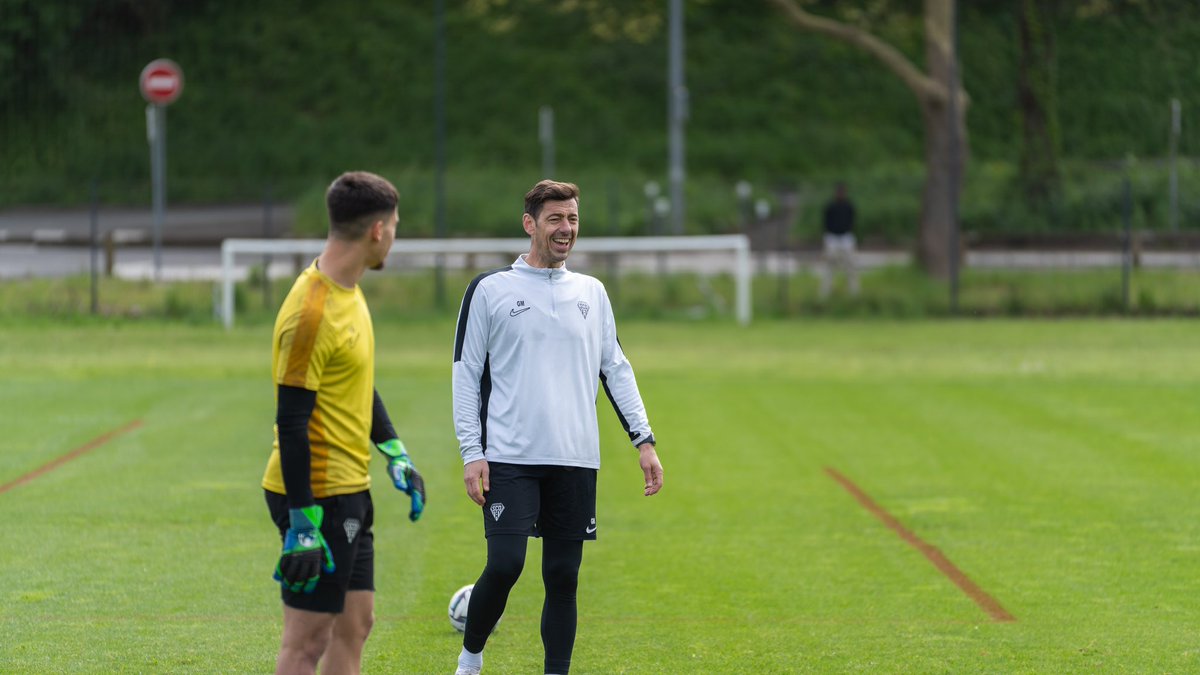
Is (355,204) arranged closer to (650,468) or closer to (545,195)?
(545,195)

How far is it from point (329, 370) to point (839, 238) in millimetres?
22462

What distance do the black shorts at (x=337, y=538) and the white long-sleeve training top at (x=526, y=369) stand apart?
848 mm

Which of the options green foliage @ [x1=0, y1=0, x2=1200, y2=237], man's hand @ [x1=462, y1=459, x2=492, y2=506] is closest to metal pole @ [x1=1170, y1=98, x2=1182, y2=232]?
green foliage @ [x1=0, y1=0, x2=1200, y2=237]

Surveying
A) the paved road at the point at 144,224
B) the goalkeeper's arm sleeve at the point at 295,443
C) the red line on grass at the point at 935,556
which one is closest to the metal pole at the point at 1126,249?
the paved road at the point at 144,224

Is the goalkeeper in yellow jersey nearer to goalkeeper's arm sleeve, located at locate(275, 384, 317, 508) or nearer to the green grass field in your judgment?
goalkeeper's arm sleeve, located at locate(275, 384, 317, 508)

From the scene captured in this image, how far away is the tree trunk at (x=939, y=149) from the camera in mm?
27594

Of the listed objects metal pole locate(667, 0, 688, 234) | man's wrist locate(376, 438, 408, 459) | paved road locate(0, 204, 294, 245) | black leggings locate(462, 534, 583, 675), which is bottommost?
black leggings locate(462, 534, 583, 675)

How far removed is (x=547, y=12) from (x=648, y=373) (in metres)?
34.8

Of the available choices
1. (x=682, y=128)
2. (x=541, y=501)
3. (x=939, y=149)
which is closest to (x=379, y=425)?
(x=541, y=501)

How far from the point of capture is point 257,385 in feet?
55.9

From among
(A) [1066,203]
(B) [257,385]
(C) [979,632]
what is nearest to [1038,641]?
(C) [979,632]

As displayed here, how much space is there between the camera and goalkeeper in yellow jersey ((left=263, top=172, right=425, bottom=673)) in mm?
4766

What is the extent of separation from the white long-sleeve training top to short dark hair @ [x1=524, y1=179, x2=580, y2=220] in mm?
220

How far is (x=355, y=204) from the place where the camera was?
485 centimetres
